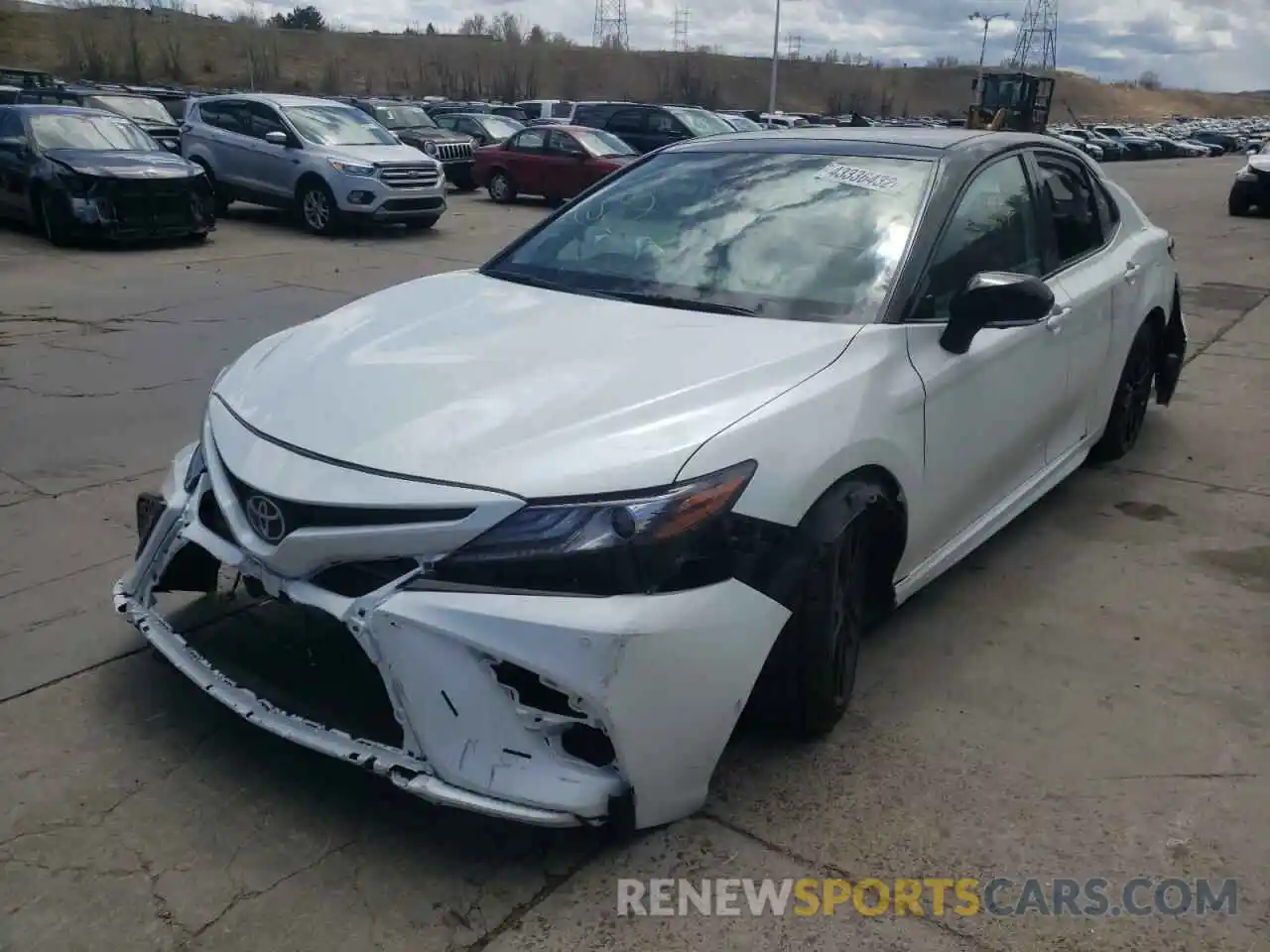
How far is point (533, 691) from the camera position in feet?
7.62

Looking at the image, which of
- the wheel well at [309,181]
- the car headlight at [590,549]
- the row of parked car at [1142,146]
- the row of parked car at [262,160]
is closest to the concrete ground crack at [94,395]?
the car headlight at [590,549]

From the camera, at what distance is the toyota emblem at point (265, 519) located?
2.52 m

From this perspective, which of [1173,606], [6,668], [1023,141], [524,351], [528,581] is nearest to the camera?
[528,581]

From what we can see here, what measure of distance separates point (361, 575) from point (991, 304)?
1.92m

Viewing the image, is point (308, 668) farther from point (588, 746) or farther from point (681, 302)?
point (681, 302)

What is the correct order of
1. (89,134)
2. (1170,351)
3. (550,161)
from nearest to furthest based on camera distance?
1. (1170,351)
2. (89,134)
3. (550,161)

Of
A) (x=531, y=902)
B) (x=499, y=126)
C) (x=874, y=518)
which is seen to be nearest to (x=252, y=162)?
(x=499, y=126)

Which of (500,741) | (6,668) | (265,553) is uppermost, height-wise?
(265,553)

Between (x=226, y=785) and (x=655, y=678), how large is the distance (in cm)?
121

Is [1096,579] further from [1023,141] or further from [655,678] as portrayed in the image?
[655,678]

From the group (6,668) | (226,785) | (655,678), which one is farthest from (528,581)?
(6,668)

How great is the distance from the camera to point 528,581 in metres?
2.30

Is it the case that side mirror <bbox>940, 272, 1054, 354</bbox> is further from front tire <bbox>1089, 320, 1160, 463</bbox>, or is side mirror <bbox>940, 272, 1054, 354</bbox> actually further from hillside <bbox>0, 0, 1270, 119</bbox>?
hillside <bbox>0, 0, 1270, 119</bbox>

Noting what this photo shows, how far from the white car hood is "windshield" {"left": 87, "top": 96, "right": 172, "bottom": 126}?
54.2 ft
